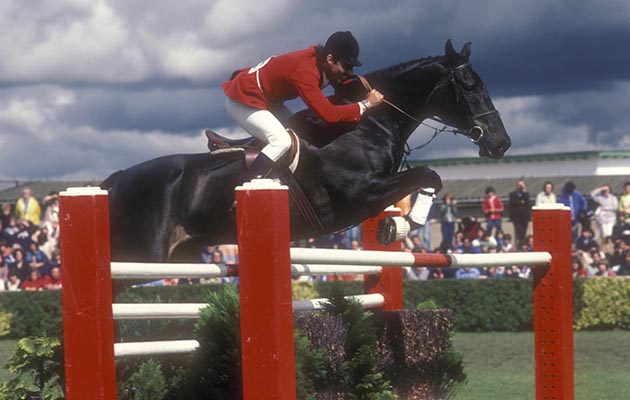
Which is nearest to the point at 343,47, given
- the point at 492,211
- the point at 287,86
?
the point at 287,86

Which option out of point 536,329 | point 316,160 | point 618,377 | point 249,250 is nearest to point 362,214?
point 316,160

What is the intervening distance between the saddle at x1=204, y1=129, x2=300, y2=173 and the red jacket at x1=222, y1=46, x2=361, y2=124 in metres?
0.24

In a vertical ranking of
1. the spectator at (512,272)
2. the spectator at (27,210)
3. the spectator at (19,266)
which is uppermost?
the spectator at (27,210)

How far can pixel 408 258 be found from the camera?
14.9 ft

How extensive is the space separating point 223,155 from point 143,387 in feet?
8.65

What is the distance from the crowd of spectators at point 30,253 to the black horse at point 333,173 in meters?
9.90

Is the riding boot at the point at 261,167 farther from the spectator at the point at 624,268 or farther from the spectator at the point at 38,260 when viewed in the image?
the spectator at the point at 624,268

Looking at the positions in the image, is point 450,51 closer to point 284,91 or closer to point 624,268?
point 284,91

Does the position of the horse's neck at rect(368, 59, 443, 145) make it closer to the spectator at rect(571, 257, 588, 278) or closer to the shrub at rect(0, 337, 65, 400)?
the shrub at rect(0, 337, 65, 400)

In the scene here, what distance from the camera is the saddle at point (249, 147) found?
243 inches

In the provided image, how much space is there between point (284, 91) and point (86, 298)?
3011 millimetres

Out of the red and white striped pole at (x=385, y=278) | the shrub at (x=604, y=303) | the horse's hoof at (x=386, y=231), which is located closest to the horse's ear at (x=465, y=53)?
the red and white striped pole at (x=385, y=278)

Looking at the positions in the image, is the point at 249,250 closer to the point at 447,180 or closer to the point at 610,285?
the point at 610,285

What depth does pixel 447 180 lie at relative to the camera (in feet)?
134
